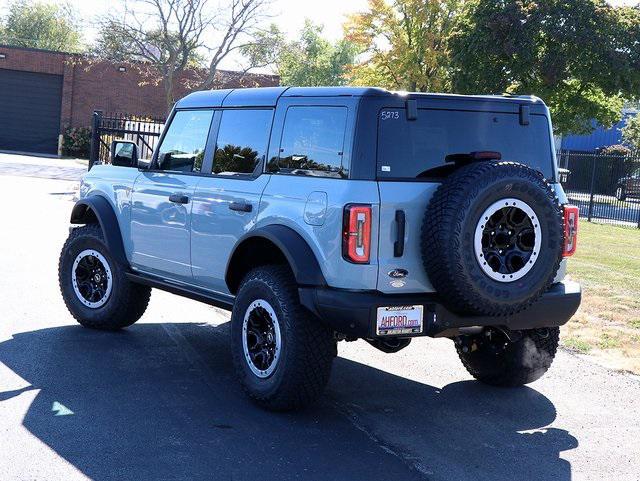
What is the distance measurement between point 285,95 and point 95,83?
4444 centimetres

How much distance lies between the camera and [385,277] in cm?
541

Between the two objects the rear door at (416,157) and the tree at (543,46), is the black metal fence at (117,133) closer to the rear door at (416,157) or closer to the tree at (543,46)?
the tree at (543,46)

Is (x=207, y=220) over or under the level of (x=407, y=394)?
over

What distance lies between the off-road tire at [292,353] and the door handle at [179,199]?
124cm

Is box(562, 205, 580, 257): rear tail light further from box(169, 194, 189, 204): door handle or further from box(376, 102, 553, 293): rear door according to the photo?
box(169, 194, 189, 204): door handle

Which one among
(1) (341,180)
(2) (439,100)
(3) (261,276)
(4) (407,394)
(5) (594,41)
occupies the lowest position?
(4) (407,394)

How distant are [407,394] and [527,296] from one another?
Result: 4.74ft

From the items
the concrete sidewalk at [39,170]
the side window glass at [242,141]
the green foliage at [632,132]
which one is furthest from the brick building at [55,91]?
the side window glass at [242,141]

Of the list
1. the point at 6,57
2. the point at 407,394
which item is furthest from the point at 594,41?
the point at 6,57

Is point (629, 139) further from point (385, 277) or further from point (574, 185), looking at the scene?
point (385, 277)

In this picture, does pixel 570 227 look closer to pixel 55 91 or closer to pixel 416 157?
pixel 416 157

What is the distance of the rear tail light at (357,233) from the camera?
5.30 metres

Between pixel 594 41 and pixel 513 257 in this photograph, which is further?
pixel 594 41

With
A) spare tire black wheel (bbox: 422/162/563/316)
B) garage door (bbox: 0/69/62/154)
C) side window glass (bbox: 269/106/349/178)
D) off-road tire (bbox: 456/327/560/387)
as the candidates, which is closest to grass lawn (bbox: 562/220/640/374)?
off-road tire (bbox: 456/327/560/387)
